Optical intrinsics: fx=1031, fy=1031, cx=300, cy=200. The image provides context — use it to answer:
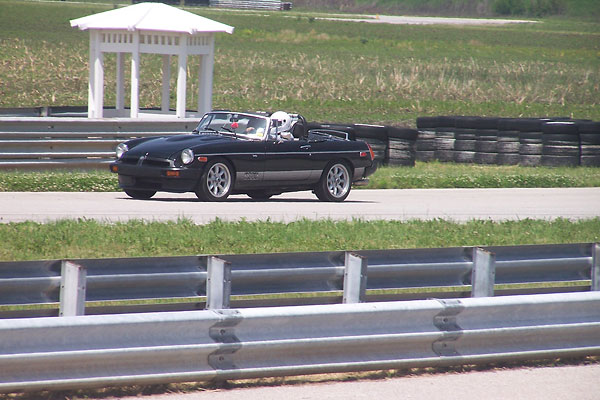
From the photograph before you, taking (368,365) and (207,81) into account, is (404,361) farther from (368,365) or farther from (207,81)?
(207,81)

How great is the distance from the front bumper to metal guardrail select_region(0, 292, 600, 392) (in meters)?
7.42

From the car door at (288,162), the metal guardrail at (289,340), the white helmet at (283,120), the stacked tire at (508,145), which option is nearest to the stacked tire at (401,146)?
the stacked tire at (508,145)

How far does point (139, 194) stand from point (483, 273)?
325 inches

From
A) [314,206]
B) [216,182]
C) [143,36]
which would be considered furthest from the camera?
[143,36]

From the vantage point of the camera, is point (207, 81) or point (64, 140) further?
point (207, 81)

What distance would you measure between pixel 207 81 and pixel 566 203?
958 centimetres

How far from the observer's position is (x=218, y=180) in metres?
14.4

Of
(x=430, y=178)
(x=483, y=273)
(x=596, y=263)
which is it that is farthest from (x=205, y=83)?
(x=483, y=273)

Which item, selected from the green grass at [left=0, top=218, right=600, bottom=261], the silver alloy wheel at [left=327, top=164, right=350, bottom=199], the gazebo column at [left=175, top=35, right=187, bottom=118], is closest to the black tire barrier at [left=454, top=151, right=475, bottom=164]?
the gazebo column at [left=175, top=35, right=187, bottom=118]

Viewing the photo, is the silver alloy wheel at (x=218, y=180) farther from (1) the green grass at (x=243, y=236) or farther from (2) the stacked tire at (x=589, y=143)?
(2) the stacked tire at (x=589, y=143)

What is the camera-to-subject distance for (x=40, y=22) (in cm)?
5853

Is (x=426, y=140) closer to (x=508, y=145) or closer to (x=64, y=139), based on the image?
(x=508, y=145)

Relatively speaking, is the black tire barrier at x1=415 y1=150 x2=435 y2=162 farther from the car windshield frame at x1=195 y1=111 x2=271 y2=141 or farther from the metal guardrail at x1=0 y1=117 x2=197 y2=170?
the car windshield frame at x1=195 y1=111 x2=271 y2=141

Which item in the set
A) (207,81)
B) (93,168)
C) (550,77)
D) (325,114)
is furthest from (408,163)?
(550,77)
